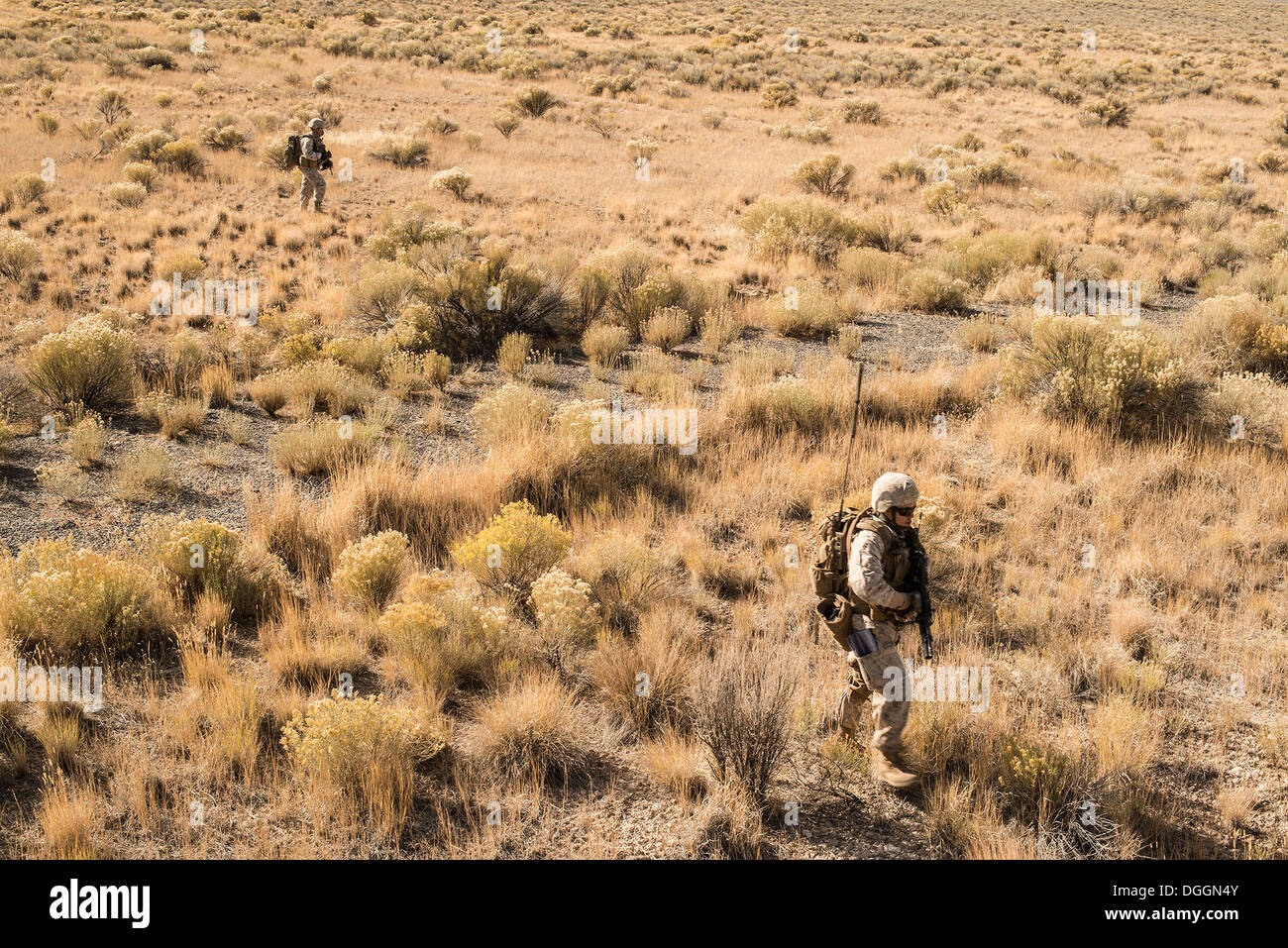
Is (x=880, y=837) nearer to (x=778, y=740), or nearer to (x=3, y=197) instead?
(x=778, y=740)

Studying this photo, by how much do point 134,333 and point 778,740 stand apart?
371 inches

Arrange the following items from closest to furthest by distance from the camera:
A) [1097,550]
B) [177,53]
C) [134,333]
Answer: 1. [1097,550]
2. [134,333]
3. [177,53]

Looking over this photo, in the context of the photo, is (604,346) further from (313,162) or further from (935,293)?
(313,162)

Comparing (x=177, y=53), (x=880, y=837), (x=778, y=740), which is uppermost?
(x=177, y=53)

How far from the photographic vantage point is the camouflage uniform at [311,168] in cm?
1514

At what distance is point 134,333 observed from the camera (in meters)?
10.1

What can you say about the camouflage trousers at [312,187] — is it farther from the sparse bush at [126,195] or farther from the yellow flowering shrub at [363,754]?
the yellow flowering shrub at [363,754]

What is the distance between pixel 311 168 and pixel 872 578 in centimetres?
1456

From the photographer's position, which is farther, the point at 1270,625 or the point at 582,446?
the point at 582,446

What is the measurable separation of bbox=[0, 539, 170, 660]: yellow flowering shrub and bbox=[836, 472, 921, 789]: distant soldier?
4.22 m

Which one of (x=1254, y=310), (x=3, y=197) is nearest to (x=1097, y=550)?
(x=1254, y=310)

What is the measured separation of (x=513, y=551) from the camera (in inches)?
236
